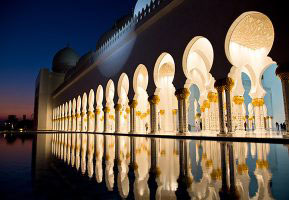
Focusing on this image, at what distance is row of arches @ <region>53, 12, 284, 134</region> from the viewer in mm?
6504

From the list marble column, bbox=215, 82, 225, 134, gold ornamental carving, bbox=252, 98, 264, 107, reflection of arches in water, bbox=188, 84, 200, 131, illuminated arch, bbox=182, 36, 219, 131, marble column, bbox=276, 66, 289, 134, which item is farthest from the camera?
reflection of arches in water, bbox=188, 84, 200, 131

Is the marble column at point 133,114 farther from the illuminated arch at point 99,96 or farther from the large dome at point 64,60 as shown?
the large dome at point 64,60

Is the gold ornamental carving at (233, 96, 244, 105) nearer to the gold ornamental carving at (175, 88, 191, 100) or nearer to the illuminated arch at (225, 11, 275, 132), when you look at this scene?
the illuminated arch at (225, 11, 275, 132)

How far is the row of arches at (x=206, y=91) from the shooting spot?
6.50 meters

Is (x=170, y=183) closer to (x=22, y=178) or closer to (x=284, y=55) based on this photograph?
(x=22, y=178)

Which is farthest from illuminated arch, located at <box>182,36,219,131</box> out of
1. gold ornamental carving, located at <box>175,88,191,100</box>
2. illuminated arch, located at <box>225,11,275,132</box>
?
illuminated arch, located at <box>225,11,275,132</box>

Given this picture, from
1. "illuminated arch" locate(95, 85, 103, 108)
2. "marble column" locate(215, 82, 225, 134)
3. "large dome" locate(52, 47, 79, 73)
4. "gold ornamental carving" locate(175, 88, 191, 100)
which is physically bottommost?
"marble column" locate(215, 82, 225, 134)

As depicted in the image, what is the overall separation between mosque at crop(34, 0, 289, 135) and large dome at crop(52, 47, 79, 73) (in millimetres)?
9835

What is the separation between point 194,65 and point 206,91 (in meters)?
1.31

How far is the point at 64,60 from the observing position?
89.8ft

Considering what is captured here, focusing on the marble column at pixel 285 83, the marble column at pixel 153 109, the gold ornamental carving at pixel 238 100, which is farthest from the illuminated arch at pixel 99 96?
the marble column at pixel 285 83

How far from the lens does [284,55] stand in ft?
15.9

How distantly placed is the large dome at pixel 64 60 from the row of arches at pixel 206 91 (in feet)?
37.7

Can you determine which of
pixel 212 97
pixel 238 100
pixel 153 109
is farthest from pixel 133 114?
pixel 238 100
